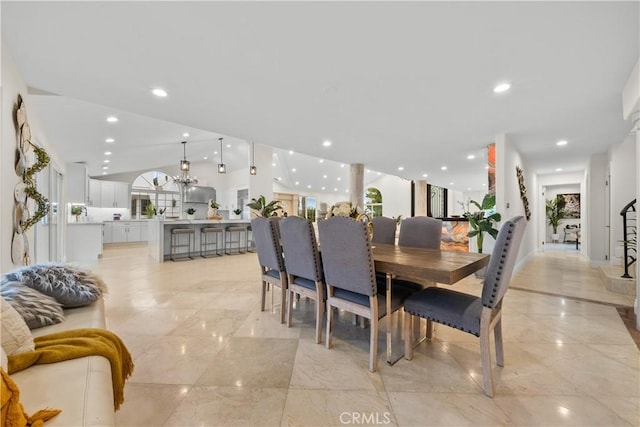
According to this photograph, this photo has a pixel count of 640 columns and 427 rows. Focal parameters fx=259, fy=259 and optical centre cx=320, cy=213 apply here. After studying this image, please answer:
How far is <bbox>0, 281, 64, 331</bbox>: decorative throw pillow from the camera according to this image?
1.36 metres

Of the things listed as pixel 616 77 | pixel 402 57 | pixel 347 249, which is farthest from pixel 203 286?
pixel 616 77

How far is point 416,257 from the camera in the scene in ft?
6.81

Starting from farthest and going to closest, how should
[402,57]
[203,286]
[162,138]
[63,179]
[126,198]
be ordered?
[126,198] < [162,138] < [63,179] < [203,286] < [402,57]

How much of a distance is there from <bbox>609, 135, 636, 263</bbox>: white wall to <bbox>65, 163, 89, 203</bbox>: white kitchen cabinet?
11642 millimetres

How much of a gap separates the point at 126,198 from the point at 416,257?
10.5m

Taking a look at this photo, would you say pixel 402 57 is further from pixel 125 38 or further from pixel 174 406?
pixel 174 406

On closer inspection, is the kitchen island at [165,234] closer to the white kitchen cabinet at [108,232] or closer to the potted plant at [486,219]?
the white kitchen cabinet at [108,232]

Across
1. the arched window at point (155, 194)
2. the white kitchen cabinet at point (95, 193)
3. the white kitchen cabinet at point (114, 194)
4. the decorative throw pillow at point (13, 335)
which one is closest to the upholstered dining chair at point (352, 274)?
the decorative throw pillow at point (13, 335)

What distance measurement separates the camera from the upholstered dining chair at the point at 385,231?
10.5 ft

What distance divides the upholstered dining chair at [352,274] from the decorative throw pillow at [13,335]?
5.15 ft

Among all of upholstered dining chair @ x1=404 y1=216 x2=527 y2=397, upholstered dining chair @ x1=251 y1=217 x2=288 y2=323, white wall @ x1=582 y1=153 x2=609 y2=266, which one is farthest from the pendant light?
white wall @ x1=582 y1=153 x2=609 y2=266

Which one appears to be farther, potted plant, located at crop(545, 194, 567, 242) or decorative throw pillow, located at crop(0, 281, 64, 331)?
potted plant, located at crop(545, 194, 567, 242)

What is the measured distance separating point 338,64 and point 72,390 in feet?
8.16

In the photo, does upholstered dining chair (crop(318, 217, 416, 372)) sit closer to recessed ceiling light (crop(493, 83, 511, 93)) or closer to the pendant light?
recessed ceiling light (crop(493, 83, 511, 93))
